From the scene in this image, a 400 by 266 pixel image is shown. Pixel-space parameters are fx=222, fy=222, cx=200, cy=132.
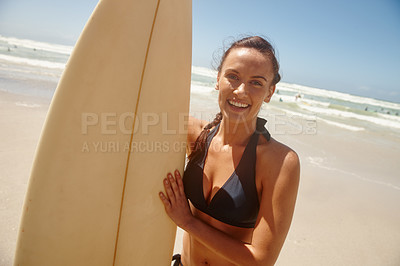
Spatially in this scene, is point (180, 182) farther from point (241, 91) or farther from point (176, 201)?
point (241, 91)

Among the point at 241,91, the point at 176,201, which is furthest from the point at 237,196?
the point at 241,91

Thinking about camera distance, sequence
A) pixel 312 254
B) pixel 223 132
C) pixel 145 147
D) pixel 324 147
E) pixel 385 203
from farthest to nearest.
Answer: pixel 324 147, pixel 385 203, pixel 312 254, pixel 223 132, pixel 145 147

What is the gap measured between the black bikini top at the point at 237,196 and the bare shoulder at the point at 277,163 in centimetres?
5

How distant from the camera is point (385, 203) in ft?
12.6

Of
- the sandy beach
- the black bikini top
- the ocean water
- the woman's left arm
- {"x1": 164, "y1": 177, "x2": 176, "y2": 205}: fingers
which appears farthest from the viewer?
the ocean water

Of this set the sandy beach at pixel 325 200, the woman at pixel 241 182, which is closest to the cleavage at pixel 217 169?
the woman at pixel 241 182

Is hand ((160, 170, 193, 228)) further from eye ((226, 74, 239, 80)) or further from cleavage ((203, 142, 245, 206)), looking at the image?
eye ((226, 74, 239, 80))

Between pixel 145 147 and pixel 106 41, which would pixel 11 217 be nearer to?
pixel 145 147

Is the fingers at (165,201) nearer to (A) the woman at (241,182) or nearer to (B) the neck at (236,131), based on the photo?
(A) the woman at (241,182)

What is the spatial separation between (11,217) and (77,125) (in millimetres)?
2298

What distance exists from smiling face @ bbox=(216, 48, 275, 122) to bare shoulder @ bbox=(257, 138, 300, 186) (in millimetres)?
210

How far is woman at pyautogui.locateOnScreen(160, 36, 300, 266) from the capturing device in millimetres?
1010

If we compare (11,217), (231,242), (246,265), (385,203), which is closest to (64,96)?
(231,242)

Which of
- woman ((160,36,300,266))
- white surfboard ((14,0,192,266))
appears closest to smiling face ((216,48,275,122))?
woman ((160,36,300,266))
